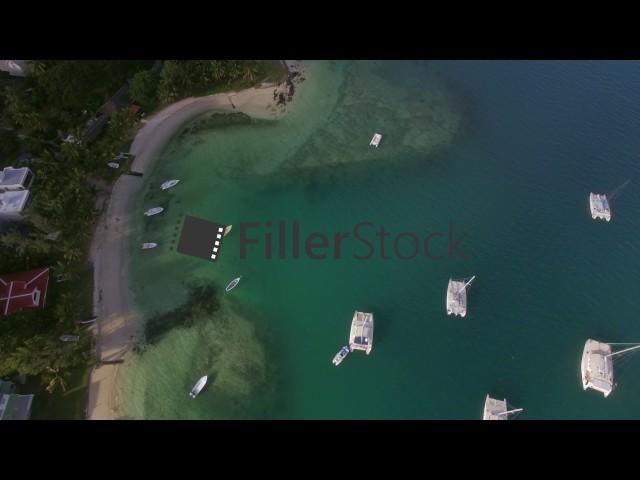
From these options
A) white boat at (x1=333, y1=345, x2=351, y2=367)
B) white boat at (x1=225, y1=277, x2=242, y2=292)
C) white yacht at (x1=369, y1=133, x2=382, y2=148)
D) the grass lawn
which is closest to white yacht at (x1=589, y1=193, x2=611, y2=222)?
white yacht at (x1=369, y1=133, x2=382, y2=148)

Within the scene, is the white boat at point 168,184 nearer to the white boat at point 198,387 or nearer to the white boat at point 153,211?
the white boat at point 153,211

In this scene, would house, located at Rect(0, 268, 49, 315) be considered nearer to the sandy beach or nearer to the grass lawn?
the sandy beach

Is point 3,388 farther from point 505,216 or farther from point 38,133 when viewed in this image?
point 505,216

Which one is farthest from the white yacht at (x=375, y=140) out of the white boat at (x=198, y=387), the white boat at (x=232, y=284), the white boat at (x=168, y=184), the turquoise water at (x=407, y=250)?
the white boat at (x=198, y=387)

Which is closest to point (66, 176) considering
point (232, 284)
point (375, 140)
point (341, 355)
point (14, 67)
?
point (14, 67)

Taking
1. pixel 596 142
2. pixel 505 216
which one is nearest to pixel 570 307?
pixel 505 216

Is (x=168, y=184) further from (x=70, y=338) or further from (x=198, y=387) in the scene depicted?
(x=198, y=387)
